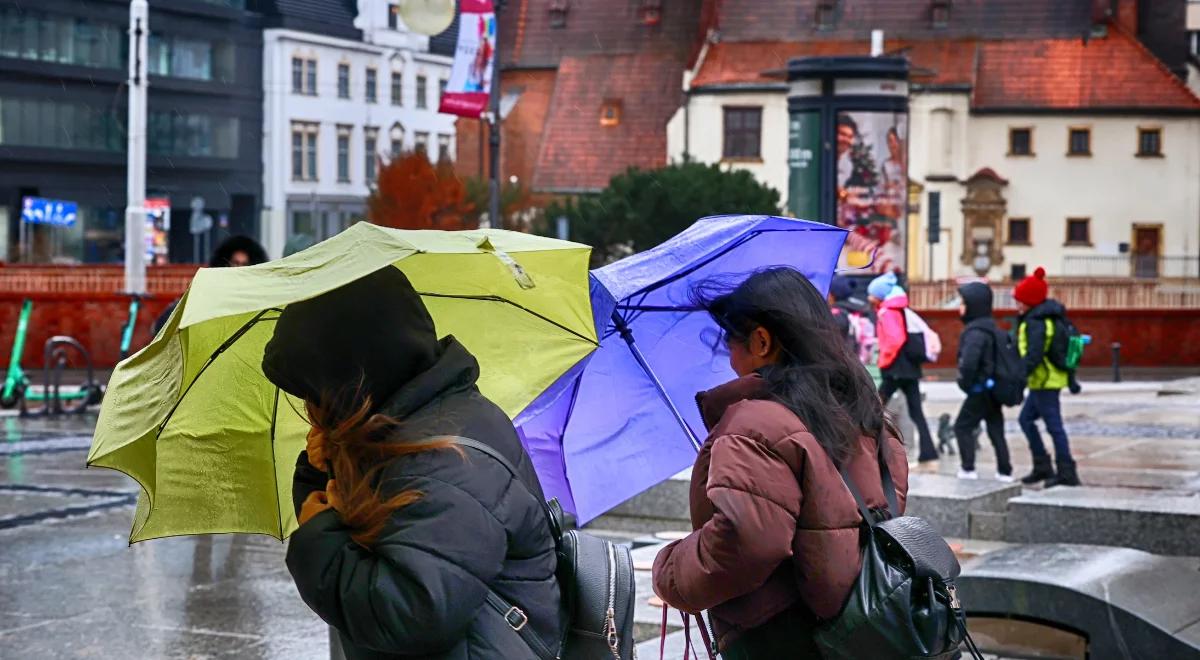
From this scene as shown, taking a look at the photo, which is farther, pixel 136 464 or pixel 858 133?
pixel 858 133

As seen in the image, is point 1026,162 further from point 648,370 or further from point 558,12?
point 648,370

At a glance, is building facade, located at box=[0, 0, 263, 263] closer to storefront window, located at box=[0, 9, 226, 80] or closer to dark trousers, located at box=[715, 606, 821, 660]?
storefront window, located at box=[0, 9, 226, 80]

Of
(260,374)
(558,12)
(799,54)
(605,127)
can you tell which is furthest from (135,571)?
(558,12)

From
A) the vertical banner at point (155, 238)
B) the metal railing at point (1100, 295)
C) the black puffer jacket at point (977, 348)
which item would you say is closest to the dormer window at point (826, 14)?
the vertical banner at point (155, 238)

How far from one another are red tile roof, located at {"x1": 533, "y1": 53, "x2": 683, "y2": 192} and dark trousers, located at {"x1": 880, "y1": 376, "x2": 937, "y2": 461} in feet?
166

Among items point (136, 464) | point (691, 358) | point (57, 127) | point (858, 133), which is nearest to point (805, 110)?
point (858, 133)

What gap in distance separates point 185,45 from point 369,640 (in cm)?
6631

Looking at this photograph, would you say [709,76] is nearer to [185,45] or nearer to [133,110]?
[185,45]

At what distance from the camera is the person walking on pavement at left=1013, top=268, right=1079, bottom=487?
44.0 feet

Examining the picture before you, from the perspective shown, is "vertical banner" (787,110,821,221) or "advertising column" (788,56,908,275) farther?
"vertical banner" (787,110,821,221)

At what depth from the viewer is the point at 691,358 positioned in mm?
5125

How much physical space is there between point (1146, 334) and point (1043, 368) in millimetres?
25667

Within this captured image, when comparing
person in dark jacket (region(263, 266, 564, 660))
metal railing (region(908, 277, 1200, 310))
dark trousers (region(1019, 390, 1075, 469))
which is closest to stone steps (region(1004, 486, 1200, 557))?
dark trousers (region(1019, 390, 1075, 469))

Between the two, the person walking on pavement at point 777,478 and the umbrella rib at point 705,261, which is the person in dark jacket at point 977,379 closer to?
the umbrella rib at point 705,261
